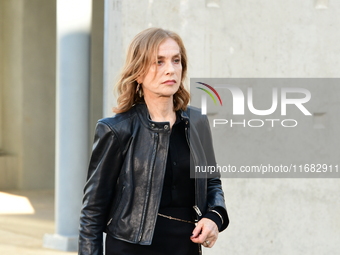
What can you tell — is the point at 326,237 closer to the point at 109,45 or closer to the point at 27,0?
the point at 109,45

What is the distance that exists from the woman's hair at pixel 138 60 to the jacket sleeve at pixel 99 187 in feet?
0.55

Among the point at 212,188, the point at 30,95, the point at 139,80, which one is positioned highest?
the point at 30,95

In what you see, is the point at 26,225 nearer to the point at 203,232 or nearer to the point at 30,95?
the point at 30,95

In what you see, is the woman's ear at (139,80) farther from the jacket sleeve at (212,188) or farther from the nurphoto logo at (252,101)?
the nurphoto logo at (252,101)

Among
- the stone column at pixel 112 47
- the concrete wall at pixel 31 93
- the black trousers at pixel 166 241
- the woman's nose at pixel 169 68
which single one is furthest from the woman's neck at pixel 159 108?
the concrete wall at pixel 31 93

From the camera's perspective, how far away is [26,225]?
8.76m

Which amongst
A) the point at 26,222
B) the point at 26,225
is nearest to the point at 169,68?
the point at 26,225

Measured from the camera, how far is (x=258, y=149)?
21.2ft

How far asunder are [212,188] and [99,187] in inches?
21.6

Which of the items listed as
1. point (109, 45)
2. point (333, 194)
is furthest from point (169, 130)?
point (333, 194)

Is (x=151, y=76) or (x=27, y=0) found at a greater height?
(x=27, y=0)

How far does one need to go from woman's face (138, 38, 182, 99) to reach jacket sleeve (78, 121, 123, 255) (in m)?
0.25

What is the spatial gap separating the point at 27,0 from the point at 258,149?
7541 millimetres

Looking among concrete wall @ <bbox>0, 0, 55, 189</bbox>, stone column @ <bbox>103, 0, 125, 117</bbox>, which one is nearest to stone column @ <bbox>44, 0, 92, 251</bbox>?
stone column @ <bbox>103, 0, 125, 117</bbox>
